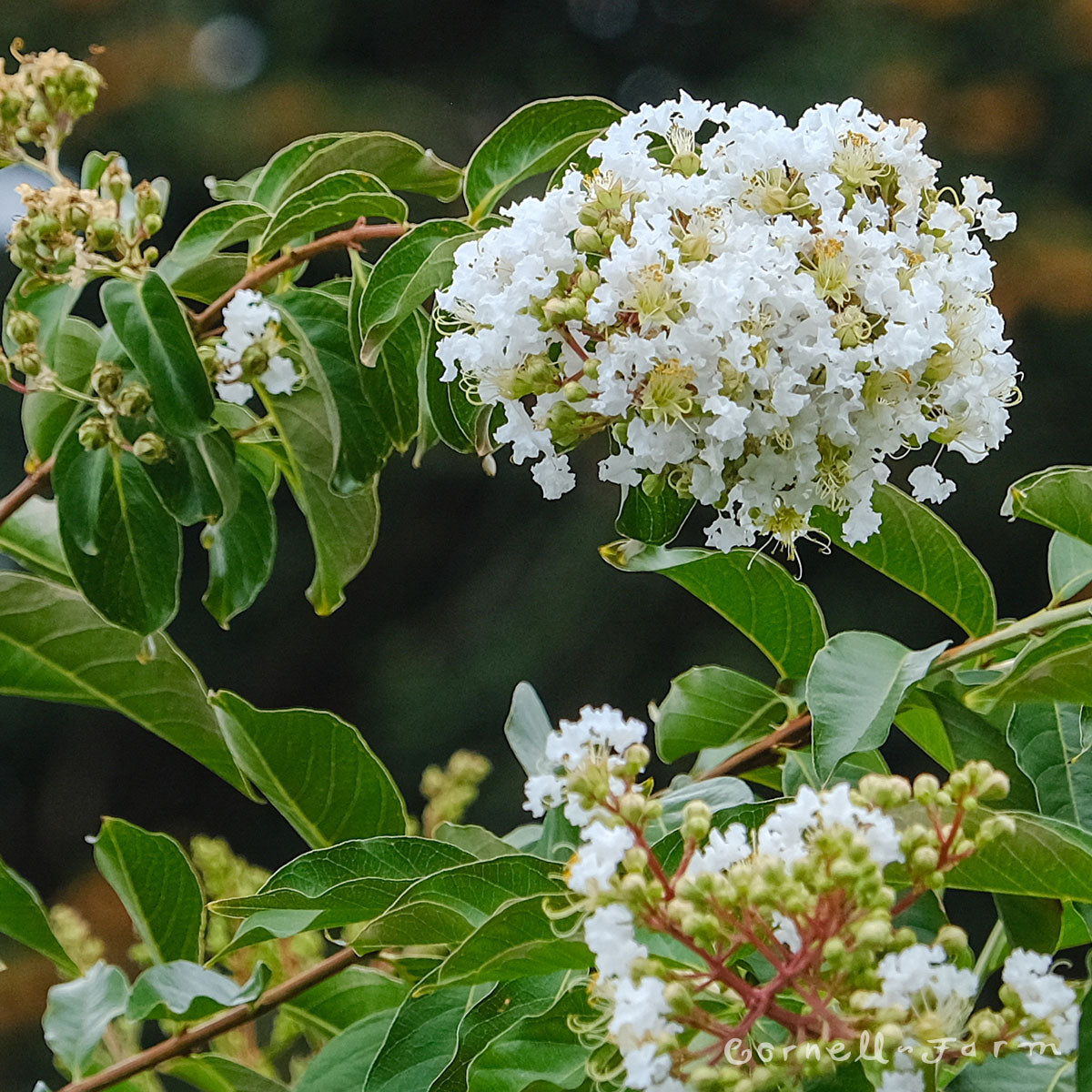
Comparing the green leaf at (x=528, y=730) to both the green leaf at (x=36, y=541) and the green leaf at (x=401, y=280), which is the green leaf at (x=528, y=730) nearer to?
the green leaf at (x=401, y=280)

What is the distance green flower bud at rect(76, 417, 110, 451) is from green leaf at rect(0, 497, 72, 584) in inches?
7.3

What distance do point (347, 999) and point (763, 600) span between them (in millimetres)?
347

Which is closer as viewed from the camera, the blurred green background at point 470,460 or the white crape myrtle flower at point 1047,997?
the white crape myrtle flower at point 1047,997

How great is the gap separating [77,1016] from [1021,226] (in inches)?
153

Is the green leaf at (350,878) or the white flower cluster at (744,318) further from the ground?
the white flower cluster at (744,318)

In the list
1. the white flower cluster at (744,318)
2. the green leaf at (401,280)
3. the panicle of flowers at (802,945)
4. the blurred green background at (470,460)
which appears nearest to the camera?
the panicle of flowers at (802,945)

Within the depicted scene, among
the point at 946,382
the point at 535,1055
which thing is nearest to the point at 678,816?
the point at 535,1055

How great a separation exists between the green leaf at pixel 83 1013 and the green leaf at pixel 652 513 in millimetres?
386

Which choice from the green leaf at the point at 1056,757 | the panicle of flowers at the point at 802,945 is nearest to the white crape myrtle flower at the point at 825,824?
the panicle of flowers at the point at 802,945

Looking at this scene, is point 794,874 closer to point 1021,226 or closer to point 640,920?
point 640,920

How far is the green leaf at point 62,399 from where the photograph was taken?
86cm

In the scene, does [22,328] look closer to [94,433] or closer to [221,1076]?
[94,433]

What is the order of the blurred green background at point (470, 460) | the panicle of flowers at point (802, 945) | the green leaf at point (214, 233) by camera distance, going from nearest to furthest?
the panicle of flowers at point (802, 945) → the green leaf at point (214, 233) → the blurred green background at point (470, 460)

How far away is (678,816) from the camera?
692 millimetres
